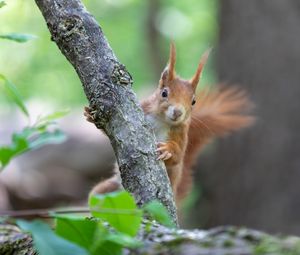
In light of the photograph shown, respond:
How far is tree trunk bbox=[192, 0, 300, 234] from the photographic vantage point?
15.1 feet

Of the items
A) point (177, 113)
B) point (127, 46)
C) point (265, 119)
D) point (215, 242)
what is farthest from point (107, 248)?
point (127, 46)

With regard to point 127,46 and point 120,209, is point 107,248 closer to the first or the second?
point 120,209

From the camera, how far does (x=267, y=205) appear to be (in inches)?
184

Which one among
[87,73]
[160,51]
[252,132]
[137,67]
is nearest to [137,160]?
[87,73]

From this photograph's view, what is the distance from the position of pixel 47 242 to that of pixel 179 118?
1.36 m

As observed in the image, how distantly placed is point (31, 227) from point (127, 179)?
0.45 m

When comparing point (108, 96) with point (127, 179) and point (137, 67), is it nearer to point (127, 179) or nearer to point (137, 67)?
point (127, 179)

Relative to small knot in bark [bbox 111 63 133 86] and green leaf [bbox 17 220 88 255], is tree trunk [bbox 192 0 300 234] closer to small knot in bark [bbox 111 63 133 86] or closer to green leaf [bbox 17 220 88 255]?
small knot in bark [bbox 111 63 133 86]

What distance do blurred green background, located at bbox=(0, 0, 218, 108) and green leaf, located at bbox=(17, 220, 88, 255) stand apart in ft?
17.8

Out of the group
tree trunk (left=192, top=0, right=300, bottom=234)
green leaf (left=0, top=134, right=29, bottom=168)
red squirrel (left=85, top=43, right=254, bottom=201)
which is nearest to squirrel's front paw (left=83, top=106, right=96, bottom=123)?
green leaf (left=0, top=134, right=29, bottom=168)

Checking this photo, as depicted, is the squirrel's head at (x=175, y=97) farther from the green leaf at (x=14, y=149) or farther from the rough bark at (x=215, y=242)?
the rough bark at (x=215, y=242)

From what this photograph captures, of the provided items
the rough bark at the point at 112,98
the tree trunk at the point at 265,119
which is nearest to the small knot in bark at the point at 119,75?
the rough bark at the point at 112,98

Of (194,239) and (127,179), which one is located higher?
(127,179)

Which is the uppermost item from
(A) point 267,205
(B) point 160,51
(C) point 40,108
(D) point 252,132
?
(B) point 160,51
